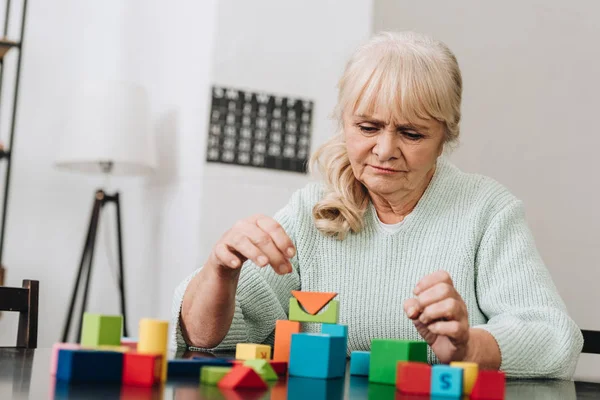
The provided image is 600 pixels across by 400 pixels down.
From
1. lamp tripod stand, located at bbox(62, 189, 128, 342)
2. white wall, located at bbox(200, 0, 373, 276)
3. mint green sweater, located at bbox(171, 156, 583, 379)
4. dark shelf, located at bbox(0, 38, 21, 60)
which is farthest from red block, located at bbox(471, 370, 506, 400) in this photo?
dark shelf, located at bbox(0, 38, 21, 60)

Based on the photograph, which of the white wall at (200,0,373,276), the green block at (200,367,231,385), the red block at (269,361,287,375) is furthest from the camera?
the white wall at (200,0,373,276)

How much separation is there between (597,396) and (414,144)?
61 cm

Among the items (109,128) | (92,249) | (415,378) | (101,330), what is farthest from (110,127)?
(415,378)

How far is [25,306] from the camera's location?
1541mm

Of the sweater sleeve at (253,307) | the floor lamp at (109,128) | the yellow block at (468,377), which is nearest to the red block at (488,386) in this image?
the yellow block at (468,377)

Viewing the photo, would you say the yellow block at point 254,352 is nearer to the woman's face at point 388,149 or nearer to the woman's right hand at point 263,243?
the woman's right hand at point 263,243

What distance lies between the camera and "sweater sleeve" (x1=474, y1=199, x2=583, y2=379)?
136 centimetres

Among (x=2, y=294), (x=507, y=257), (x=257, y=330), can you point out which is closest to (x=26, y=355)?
(x=2, y=294)

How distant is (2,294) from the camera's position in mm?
1536

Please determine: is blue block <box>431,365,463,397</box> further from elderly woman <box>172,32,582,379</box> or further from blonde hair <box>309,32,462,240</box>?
blonde hair <box>309,32,462,240</box>

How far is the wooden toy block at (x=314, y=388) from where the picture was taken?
0.87 metres

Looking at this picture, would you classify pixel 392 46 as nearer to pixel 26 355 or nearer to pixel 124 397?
pixel 26 355

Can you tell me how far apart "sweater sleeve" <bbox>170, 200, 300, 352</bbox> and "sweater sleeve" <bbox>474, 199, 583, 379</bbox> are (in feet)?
1.27

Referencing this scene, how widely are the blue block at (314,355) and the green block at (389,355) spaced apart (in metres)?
0.05
